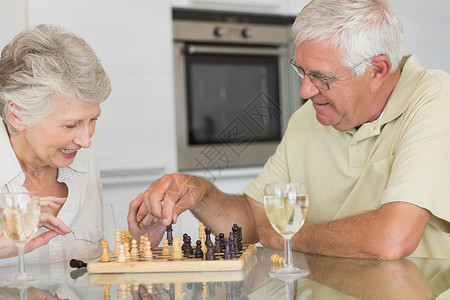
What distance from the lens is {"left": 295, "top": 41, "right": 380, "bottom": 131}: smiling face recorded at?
69.9 inches

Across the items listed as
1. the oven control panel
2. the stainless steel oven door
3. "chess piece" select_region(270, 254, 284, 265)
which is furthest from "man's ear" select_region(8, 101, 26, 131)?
the oven control panel

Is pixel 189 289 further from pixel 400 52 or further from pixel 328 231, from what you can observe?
pixel 400 52

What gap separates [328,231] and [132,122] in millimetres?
2059

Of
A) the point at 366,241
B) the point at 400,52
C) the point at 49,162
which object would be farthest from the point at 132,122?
the point at 366,241

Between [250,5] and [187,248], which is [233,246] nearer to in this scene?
[187,248]

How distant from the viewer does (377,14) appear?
1.78 meters

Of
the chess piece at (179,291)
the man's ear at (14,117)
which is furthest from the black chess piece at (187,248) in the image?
the man's ear at (14,117)

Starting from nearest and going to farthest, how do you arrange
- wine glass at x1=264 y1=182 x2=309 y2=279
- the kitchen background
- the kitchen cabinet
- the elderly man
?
wine glass at x1=264 y1=182 x2=309 y2=279 → the elderly man → the kitchen background → the kitchen cabinet

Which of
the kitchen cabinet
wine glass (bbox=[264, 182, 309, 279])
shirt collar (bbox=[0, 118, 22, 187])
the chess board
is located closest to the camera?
wine glass (bbox=[264, 182, 309, 279])

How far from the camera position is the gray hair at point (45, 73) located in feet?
5.75

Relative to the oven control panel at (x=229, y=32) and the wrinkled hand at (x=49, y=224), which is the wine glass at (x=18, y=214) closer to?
the wrinkled hand at (x=49, y=224)

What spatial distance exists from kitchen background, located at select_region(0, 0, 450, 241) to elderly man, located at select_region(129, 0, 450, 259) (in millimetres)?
1285

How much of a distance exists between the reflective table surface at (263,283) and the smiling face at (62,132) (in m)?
0.48

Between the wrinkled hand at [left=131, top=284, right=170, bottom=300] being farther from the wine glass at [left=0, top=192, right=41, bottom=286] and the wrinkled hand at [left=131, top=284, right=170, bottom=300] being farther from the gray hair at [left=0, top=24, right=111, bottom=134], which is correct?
the gray hair at [left=0, top=24, right=111, bottom=134]
